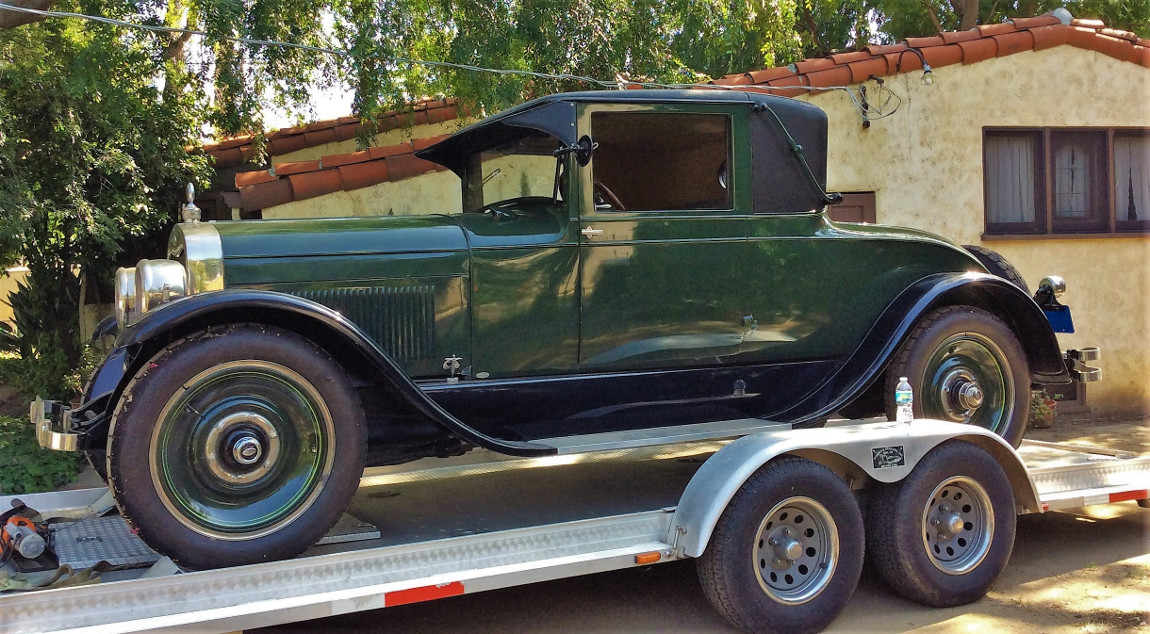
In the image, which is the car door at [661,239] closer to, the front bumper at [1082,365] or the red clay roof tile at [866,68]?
the front bumper at [1082,365]

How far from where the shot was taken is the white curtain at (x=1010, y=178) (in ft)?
30.8

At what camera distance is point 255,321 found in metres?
3.53

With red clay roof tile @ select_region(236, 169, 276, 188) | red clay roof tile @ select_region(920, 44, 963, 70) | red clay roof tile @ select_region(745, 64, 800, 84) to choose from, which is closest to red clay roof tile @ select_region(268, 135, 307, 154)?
red clay roof tile @ select_region(236, 169, 276, 188)

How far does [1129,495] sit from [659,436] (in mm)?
2464

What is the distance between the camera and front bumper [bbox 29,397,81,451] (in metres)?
3.25

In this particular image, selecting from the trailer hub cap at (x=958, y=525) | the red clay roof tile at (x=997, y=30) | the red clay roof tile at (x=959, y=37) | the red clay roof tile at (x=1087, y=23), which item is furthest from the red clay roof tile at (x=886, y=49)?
the trailer hub cap at (x=958, y=525)

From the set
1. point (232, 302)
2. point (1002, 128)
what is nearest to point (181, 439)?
point (232, 302)

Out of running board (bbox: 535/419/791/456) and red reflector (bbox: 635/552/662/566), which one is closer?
red reflector (bbox: 635/552/662/566)

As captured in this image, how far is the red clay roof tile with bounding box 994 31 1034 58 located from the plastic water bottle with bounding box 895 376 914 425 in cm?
633

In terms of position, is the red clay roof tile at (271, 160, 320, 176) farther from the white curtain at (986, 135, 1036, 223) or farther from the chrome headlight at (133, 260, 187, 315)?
the white curtain at (986, 135, 1036, 223)

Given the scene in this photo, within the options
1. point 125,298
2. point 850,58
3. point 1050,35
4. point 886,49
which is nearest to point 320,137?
point 850,58

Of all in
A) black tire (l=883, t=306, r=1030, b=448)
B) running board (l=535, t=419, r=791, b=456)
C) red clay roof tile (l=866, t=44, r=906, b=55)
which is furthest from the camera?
red clay roof tile (l=866, t=44, r=906, b=55)

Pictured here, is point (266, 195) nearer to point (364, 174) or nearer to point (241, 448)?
point (364, 174)

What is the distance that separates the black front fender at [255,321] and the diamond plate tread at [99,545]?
553 mm
